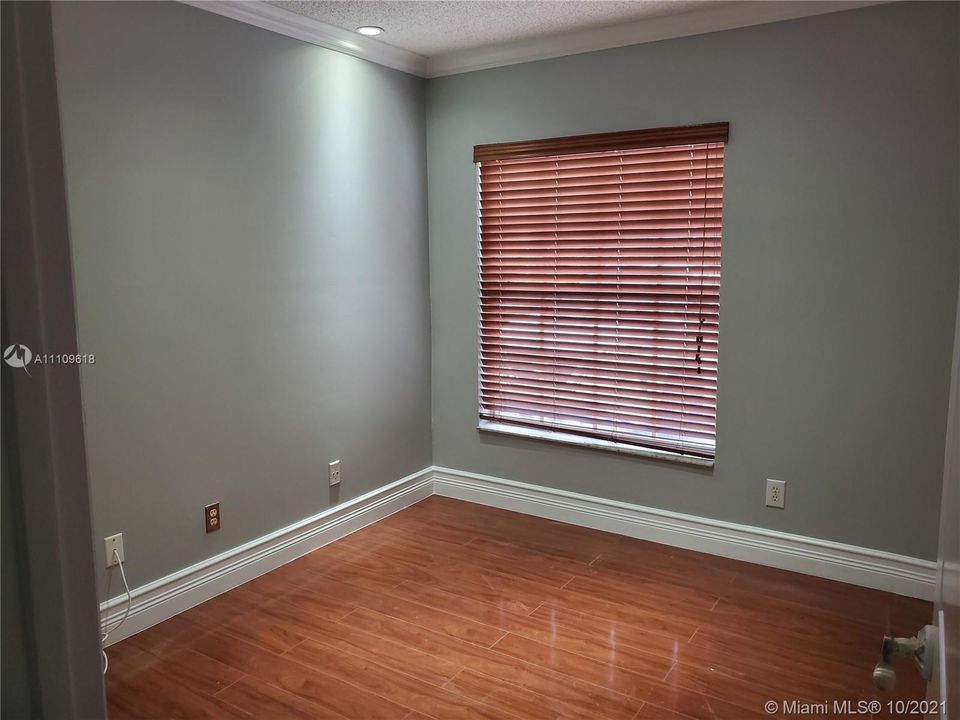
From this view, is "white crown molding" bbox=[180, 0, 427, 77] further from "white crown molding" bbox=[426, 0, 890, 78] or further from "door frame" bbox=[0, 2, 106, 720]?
"door frame" bbox=[0, 2, 106, 720]

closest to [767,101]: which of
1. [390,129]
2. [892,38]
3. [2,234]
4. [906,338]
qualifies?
[892,38]

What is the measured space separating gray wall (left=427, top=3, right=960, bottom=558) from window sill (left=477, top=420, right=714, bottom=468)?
6 cm

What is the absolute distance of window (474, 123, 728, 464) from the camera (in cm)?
335

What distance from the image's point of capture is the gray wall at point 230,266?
8.38 ft

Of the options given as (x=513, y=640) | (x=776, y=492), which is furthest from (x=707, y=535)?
(x=513, y=640)

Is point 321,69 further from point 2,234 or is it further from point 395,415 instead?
point 2,234

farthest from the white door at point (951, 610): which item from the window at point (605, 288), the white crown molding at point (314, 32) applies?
the white crown molding at point (314, 32)

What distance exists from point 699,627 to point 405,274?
7.27 feet

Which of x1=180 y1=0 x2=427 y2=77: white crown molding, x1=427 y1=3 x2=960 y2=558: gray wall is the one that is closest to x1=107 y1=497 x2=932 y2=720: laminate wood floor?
x1=427 y1=3 x2=960 y2=558: gray wall

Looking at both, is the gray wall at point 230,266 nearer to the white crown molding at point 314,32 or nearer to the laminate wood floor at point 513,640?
the white crown molding at point 314,32

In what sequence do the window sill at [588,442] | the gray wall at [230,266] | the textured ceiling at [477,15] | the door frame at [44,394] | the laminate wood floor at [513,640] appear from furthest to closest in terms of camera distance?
1. the window sill at [588,442]
2. the textured ceiling at [477,15]
3. the gray wall at [230,266]
4. the laminate wood floor at [513,640]
5. the door frame at [44,394]

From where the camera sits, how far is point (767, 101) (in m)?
3.09

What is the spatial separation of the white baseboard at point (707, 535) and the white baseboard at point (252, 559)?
1.25ft

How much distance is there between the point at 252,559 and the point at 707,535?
2.04 metres
